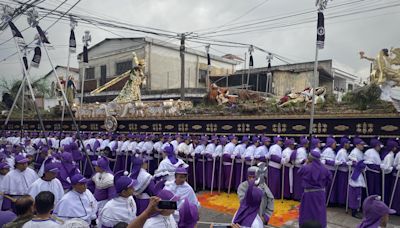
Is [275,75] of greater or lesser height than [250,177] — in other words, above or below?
above

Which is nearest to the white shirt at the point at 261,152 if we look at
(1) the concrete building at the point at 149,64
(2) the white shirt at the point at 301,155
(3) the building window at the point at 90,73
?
(2) the white shirt at the point at 301,155

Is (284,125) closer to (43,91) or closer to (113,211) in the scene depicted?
(113,211)

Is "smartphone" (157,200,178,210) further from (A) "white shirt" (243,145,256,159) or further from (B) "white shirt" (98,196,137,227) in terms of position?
(A) "white shirt" (243,145,256,159)

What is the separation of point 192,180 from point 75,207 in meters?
7.48

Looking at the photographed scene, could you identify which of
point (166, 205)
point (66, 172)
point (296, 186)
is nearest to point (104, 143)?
point (66, 172)

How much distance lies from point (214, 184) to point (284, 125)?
3205 mm

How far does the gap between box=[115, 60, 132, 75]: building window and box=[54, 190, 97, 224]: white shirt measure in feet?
86.1

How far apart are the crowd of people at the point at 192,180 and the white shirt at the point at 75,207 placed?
14 mm

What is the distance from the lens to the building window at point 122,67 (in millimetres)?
30314

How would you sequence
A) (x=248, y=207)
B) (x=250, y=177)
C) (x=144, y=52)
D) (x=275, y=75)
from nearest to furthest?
(x=248, y=207), (x=250, y=177), (x=275, y=75), (x=144, y=52)

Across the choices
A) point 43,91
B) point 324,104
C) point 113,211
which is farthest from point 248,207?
point 43,91

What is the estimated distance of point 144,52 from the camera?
28.7 metres

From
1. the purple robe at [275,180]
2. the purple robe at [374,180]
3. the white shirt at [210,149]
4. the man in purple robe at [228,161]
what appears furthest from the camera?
the white shirt at [210,149]

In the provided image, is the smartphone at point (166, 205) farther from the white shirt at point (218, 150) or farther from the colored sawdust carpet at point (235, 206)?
the white shirt at point (218, 150)
